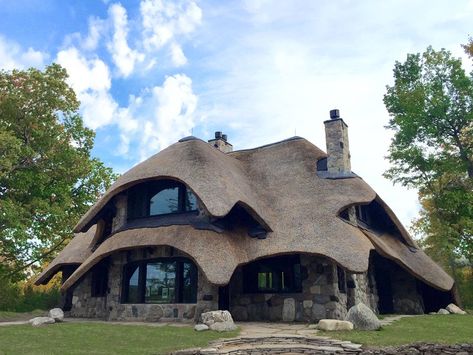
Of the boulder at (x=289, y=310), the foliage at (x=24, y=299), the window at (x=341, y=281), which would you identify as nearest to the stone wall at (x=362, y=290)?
the window at (x=341, y=281)

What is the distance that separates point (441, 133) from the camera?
22.2 metres

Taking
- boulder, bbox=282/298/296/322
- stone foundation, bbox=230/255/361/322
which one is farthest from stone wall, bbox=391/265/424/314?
boulder, bbox=282/298/296/322

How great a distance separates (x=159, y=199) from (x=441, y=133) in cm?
1585

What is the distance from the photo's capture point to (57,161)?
2397 cm

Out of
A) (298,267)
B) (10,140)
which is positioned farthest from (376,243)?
(10,140)

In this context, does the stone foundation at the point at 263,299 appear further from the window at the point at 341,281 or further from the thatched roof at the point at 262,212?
the thatched roof at the point at 262,212

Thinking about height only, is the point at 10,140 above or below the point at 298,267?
above

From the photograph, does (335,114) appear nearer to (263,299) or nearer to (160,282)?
(263,299)

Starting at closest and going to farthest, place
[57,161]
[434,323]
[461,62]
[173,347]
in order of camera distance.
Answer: [173,347] → [434,323] → [461,62] → [57,161]

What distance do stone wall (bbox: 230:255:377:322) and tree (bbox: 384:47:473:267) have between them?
11206mm

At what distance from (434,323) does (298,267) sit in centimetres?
431

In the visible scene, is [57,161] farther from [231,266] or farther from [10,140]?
[231,266]

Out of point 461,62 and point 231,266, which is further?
point 461,62

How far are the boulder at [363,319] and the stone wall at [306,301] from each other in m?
2.10
